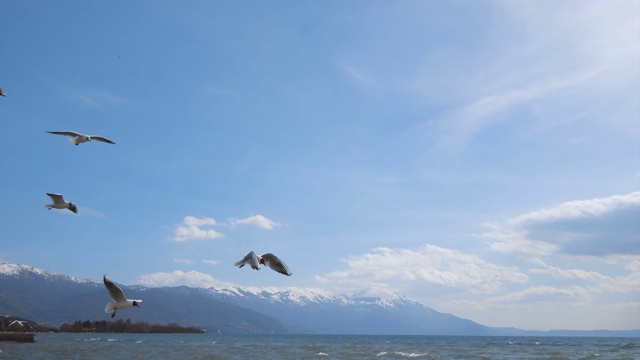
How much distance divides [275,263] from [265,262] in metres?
0.30

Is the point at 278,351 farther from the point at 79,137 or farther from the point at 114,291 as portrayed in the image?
the point at 114,291

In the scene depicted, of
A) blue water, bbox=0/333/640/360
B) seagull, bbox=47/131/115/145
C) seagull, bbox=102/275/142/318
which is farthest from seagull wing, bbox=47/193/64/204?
blue water, bbox=0/333/640/360

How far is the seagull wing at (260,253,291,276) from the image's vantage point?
1377cm

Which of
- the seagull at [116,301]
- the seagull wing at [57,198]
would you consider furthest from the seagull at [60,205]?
the seagull at [116,301]

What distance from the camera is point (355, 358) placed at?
4612cm

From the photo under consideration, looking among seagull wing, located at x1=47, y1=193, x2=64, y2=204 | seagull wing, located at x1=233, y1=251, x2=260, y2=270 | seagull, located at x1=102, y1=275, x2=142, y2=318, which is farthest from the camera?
seagull wing, located at x1=47, y1=193, x2=64, y2=204

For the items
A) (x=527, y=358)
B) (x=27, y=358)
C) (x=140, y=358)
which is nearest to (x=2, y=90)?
(x=27, y=358)

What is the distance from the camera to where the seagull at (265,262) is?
13.5 meters

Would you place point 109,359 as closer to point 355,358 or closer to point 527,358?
point 355,358

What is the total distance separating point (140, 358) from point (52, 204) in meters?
27.3

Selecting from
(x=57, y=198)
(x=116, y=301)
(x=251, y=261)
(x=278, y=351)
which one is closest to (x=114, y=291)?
(x=116, y=301)

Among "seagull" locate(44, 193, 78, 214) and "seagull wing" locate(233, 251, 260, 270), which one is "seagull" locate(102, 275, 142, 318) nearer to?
"seagull wing" locate(233, 251, 260, 270)

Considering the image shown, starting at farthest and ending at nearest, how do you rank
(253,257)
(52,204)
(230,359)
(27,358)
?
(230,359) → (27,358) → (52,204) → (253,257)

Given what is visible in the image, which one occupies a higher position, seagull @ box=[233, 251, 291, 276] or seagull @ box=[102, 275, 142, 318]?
seagull @ box=[233, 251, 291, 276]
